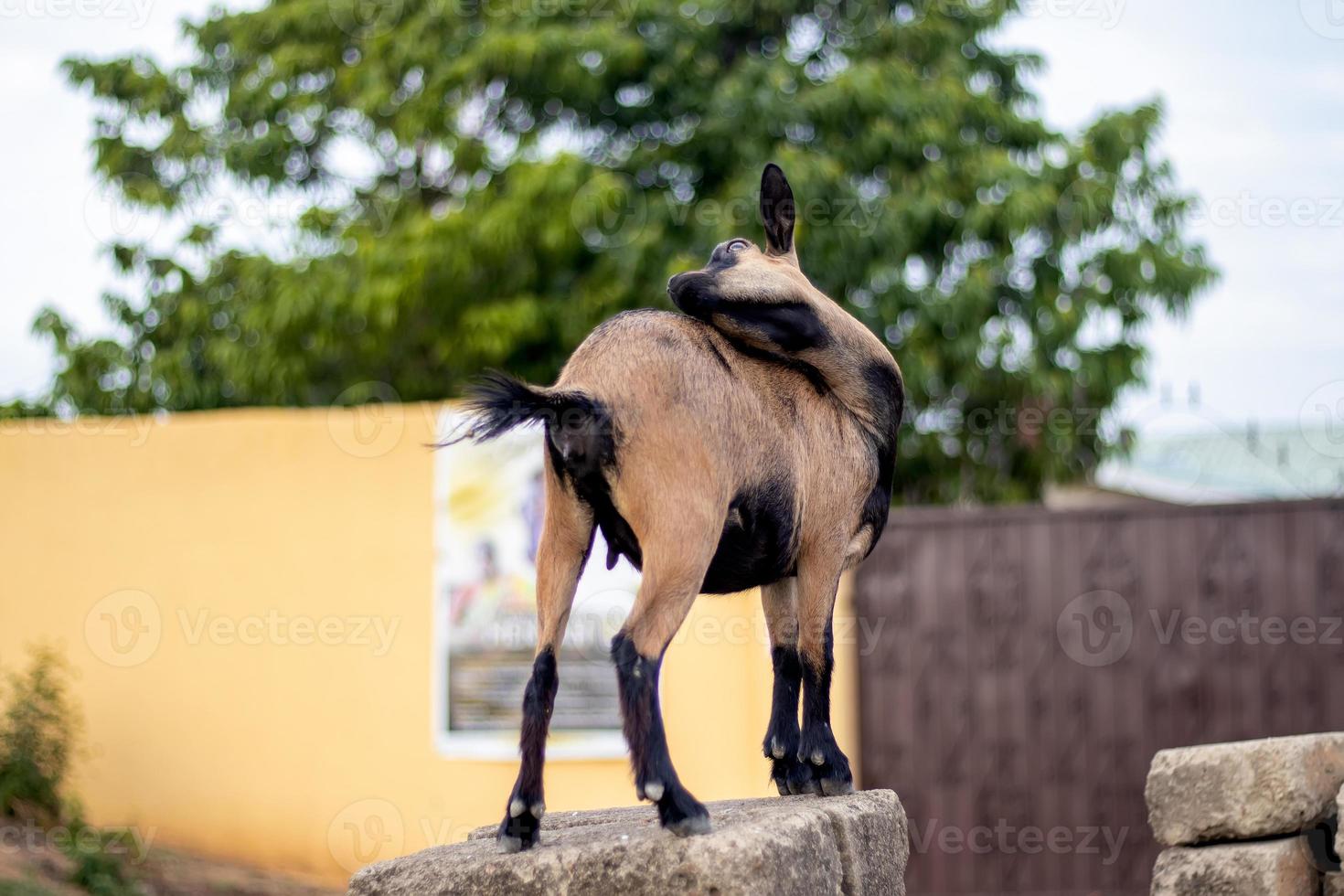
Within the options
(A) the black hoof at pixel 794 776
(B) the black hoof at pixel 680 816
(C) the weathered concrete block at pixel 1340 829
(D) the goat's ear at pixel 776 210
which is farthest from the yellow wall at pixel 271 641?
(B) the black hoof at pixel 680 816

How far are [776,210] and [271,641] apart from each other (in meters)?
5.81

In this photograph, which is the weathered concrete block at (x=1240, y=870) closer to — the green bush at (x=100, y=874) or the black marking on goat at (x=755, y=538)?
the black marking on goat at (x=755, y=538)

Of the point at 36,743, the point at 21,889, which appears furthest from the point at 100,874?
the point at 36,743

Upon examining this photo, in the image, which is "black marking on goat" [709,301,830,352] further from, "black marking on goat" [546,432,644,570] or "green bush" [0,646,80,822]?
"green bush" [0,646,80,822]

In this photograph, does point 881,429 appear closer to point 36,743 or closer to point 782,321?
point 782,321

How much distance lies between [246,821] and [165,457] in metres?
2.25

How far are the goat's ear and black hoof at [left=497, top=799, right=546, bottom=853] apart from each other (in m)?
1.46

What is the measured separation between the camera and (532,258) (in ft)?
34.2

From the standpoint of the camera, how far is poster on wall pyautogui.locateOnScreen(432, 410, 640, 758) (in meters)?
7.92

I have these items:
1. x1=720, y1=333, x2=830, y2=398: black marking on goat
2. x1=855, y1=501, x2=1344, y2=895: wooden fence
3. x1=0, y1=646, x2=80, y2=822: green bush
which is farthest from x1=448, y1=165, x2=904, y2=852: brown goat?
x1=0, y1=646, x2=80, y2=822: green bush

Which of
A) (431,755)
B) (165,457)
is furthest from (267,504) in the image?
(431,755)

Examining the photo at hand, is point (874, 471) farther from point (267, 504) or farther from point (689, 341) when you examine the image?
point (267, 504)

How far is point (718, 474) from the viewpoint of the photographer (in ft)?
10.1

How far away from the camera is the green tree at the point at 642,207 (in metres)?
9.89
